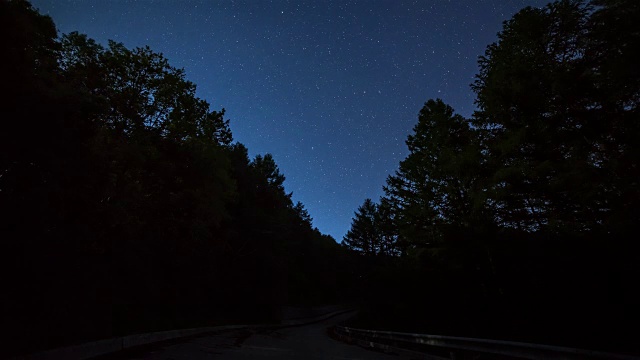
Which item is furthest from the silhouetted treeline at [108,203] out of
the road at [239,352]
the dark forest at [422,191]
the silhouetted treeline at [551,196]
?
the silhouetted treeline at [551,196]

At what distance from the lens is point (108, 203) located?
17078mm

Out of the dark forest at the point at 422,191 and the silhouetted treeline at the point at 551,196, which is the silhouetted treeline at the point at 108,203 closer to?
the dark forest at the point at 422,191

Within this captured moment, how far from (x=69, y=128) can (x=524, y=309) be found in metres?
16.1

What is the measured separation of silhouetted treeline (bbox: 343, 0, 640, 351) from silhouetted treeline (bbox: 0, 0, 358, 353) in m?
13.2

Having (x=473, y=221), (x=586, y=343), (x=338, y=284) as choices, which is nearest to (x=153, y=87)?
(x=473, y=221)

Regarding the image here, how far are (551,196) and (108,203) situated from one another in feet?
64.7

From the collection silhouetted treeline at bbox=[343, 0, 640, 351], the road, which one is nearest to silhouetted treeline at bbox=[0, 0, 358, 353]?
the road

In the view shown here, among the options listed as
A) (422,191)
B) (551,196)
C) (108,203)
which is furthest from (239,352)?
(422,191)

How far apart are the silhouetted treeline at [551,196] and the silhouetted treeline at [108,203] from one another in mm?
13165

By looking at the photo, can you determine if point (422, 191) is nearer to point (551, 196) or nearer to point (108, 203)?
point (551, 196)

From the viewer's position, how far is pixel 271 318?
45.4 m

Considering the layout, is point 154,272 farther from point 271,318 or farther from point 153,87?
point 271,318

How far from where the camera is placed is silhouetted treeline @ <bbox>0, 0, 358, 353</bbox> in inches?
429

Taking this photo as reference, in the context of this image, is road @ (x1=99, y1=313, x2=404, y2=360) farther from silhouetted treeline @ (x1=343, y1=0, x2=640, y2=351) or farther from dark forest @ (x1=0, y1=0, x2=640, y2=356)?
silhouetted treeline @ (x1=343, y1=0, x2=640, y2=351)
